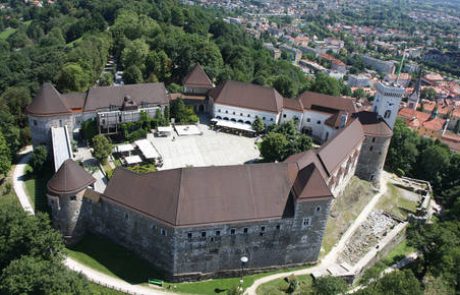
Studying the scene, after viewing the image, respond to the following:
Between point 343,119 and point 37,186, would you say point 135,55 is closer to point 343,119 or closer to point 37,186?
point 37,186

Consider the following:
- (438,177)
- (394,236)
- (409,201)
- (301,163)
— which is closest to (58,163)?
(301,163)

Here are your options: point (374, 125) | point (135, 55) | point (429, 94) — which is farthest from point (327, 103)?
point (429, 94)

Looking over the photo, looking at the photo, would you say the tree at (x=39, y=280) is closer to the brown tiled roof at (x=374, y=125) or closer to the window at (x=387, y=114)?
the brown tiled roof at (x=374, y=125)

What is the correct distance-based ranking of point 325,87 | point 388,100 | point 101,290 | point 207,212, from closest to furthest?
1. point 101,290
2. point 207,212
3. point 388,100
4. point 325,87

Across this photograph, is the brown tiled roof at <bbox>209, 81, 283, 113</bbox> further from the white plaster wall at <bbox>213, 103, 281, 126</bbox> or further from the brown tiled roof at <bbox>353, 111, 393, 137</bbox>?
the brown tiled roof at <bbox>353, 111, 393, 137</bbox>

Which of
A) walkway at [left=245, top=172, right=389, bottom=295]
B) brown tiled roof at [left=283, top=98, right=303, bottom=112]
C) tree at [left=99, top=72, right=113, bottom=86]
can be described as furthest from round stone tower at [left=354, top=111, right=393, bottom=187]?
tree at [left=99, top=72, right=113, bottom=86]

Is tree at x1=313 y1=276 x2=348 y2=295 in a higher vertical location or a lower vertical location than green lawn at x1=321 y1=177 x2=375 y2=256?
higher

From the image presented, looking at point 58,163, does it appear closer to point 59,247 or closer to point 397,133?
point 59,247

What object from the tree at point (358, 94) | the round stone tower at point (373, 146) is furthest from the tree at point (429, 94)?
the round stone tower at point (373, 146)
